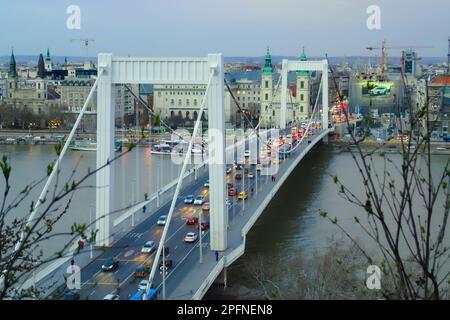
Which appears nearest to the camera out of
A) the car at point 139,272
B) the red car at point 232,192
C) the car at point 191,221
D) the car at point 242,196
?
the car at point 139,272

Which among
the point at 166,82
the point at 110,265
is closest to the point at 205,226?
the point at 166,82

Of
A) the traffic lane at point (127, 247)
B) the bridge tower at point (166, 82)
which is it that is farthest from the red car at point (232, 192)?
the bridge tower at point (166, 82)

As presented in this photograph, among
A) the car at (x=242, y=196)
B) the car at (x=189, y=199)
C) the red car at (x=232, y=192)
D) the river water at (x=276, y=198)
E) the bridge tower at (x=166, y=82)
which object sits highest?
the bridge tower at (x=166, y=82)

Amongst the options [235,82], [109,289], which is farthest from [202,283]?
[235,82]

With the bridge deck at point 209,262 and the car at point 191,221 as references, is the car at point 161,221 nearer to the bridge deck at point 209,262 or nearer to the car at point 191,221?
the car at point 191,221

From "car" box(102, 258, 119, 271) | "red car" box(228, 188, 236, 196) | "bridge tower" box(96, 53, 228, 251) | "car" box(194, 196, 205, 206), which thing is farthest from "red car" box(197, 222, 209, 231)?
"red car" box(228, 188, 236, 196)

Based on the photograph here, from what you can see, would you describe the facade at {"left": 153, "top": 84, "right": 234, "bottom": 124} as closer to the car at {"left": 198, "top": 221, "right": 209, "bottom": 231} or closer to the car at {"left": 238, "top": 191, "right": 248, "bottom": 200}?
the car at {"left": 238, "top": 191, "right": 248, "bottom": 200}

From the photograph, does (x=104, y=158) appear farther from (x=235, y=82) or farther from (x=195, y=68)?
(x=235, y=82)
